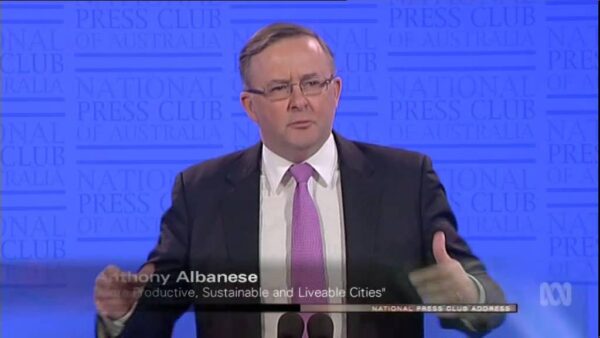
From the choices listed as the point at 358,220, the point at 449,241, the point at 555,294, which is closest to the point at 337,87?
the point at 358,220

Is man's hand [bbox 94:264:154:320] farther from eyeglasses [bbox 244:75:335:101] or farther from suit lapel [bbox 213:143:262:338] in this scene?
eyeglasses [bbox 244:75:335:101]

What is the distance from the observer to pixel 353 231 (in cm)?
246

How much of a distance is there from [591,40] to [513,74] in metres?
0.24

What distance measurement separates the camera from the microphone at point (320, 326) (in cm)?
243

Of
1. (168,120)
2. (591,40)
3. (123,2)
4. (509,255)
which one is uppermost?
(123,2)

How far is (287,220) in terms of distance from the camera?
247cm

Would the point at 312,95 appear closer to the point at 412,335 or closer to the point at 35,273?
the point at 412,335

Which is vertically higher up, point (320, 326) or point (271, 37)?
point (271, 37)

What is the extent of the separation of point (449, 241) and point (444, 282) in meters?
0.11

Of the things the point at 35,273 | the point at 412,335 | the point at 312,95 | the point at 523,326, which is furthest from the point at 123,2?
the point at 523,326

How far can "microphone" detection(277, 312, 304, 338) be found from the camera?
2424 mm

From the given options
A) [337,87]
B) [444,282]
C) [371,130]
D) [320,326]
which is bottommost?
[320,326]

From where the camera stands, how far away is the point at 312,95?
246 cm

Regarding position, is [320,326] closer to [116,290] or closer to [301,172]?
[301,172]
